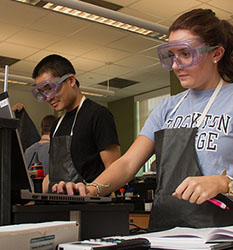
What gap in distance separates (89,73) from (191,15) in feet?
22.9

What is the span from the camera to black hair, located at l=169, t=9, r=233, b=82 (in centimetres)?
150

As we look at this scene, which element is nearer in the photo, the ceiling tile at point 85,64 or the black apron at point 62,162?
the black apron at point 62,162

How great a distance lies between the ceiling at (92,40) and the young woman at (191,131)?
12.8 ft

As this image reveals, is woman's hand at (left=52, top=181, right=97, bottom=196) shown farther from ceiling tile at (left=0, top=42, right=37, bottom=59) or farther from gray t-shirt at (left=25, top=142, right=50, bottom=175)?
ceiling tile at (left=0, top=42, right=37, bottom=59)

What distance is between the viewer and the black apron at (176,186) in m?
1.33

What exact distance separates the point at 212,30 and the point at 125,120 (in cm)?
908

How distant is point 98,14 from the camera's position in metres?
4.40

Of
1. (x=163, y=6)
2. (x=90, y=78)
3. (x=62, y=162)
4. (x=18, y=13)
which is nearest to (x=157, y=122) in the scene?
(x=62, y=162)

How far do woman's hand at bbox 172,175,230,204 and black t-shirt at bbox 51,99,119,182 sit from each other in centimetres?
109

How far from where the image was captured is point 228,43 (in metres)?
1.59

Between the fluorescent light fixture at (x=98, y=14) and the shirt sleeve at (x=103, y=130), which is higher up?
the fluorescent light fixture at (x=98, y=14)

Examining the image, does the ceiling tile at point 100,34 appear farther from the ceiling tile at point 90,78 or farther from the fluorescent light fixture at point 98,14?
the ceiling tile at point 90,78

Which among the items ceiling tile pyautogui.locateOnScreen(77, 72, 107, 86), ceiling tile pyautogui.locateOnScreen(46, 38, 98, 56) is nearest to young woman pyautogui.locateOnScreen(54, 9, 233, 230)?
ceiling tile pyautogui.locateOnScreen(46, 38, 98, 56)

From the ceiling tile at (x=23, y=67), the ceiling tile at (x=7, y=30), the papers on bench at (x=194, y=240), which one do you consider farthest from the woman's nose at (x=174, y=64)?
the ceiling tile at (x=23, y=67)
